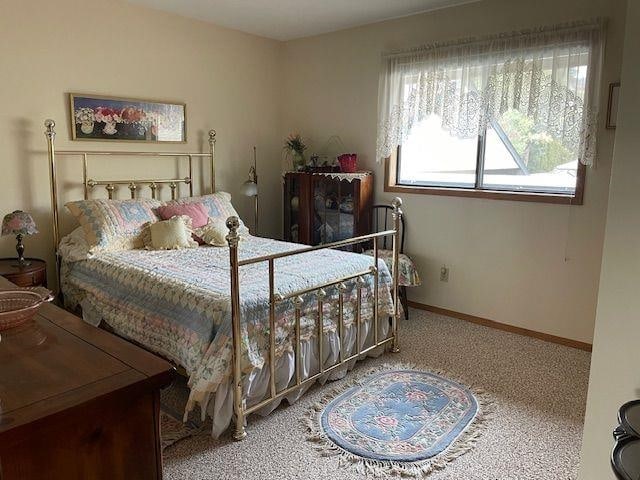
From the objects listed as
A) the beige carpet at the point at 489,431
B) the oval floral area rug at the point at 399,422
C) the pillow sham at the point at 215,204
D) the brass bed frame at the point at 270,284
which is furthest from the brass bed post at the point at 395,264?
the pillow sham at the point at 215,204

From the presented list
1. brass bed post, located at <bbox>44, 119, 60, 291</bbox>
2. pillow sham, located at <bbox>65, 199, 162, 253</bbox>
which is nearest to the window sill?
pillow sham, located at <bbox>65, 199, 162, 253</bbox>

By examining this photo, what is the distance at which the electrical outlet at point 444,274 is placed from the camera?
13.1 ft

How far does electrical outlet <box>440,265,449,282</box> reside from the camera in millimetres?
4002

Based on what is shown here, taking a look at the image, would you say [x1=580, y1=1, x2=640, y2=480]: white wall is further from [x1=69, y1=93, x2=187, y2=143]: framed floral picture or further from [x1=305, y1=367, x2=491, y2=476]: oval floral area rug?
[x1=69, y1=93, x2=187, y2=143]: framed floral picture

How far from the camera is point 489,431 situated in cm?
237

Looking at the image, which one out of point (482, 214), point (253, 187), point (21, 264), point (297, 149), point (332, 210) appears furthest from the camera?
point (297, 149)

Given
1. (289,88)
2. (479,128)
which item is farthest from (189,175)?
(479,128)

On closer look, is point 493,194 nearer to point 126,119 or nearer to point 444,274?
point 444,274

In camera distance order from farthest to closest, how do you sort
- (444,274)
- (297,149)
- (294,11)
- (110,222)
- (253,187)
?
(297,149) < (253,187) < (444,274) < (294,11) < (110,222)

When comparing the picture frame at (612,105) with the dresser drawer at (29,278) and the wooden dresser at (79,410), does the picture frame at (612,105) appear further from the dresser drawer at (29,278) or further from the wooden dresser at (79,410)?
the dresser drawer at (29,278)

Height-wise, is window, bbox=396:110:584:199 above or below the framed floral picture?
below

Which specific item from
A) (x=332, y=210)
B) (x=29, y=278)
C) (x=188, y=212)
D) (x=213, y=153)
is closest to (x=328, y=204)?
(x=332, y=210)

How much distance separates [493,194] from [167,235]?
242cm

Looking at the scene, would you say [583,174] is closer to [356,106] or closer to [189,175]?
[356,106]
